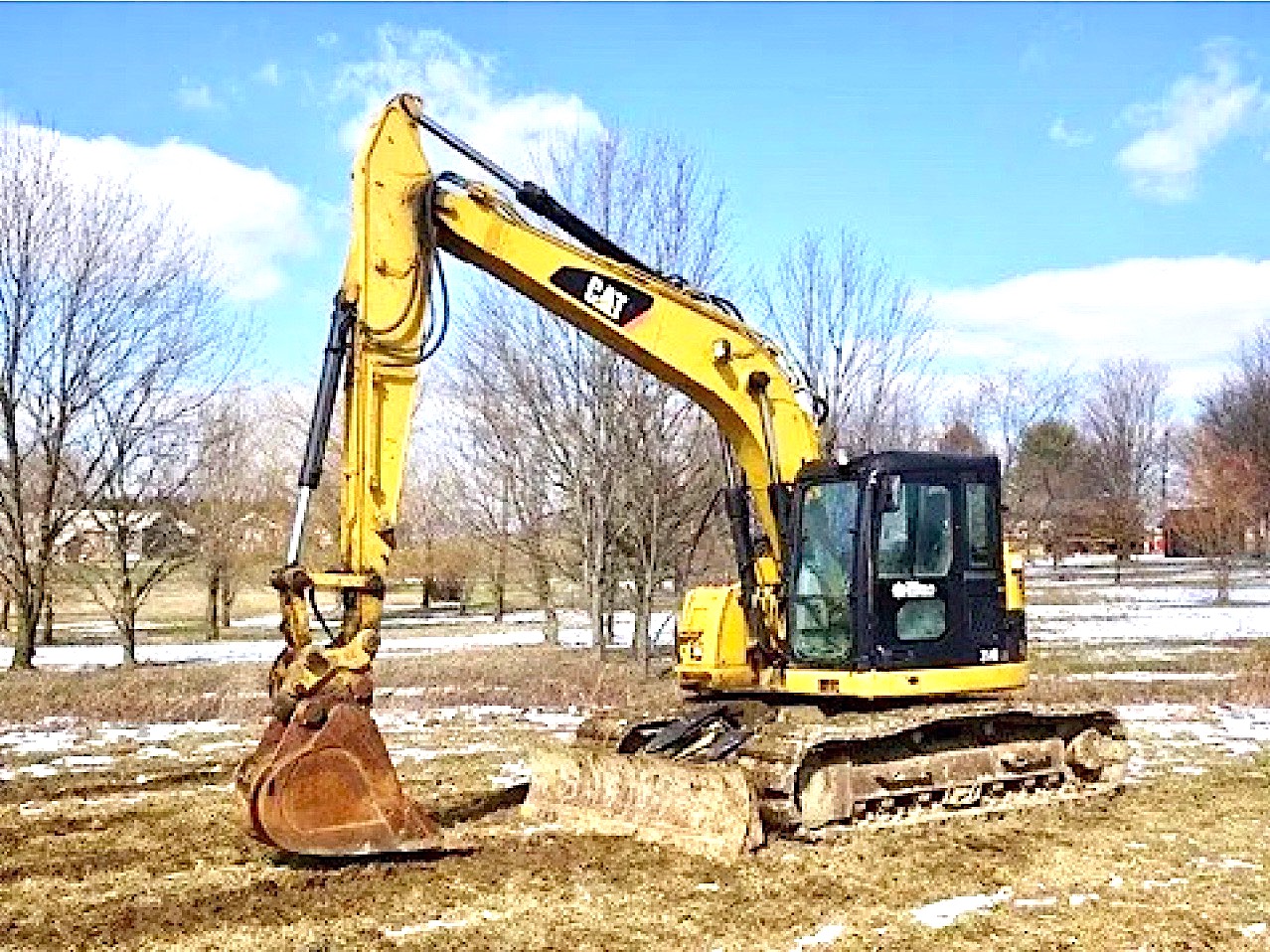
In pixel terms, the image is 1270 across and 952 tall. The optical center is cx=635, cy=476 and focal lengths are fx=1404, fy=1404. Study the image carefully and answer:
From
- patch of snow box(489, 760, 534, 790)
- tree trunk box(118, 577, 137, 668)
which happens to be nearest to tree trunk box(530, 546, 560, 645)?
tree trunk box(118, 577, 137, 668)

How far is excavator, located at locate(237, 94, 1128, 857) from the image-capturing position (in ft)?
27.7

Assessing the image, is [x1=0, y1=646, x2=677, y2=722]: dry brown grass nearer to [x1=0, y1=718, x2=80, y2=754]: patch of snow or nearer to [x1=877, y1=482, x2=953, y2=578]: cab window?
[x1=0, y1=718, x2=80, y2=754]: patch of snow

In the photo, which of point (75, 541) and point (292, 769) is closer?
point (292, 769)

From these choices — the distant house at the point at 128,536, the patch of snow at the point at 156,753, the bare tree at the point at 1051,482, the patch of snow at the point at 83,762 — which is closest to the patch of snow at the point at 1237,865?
the patch of snow at the point at 156,753

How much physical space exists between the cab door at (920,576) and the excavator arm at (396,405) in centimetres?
92

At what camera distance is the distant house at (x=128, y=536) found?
93.2ft

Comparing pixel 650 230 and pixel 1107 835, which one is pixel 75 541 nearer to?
pixel 650 230

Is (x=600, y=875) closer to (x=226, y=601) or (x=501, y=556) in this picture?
(x=501, y=556)

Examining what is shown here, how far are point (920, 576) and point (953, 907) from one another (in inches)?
119

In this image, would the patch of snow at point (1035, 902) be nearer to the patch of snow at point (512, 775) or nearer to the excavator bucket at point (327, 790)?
the excavator bucket at point (327, 790)

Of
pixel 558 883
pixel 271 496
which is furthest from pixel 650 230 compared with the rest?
pixel 271 496

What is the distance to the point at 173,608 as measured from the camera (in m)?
56.0

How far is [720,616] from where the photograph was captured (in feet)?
35.4

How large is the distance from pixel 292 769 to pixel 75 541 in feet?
75.0
